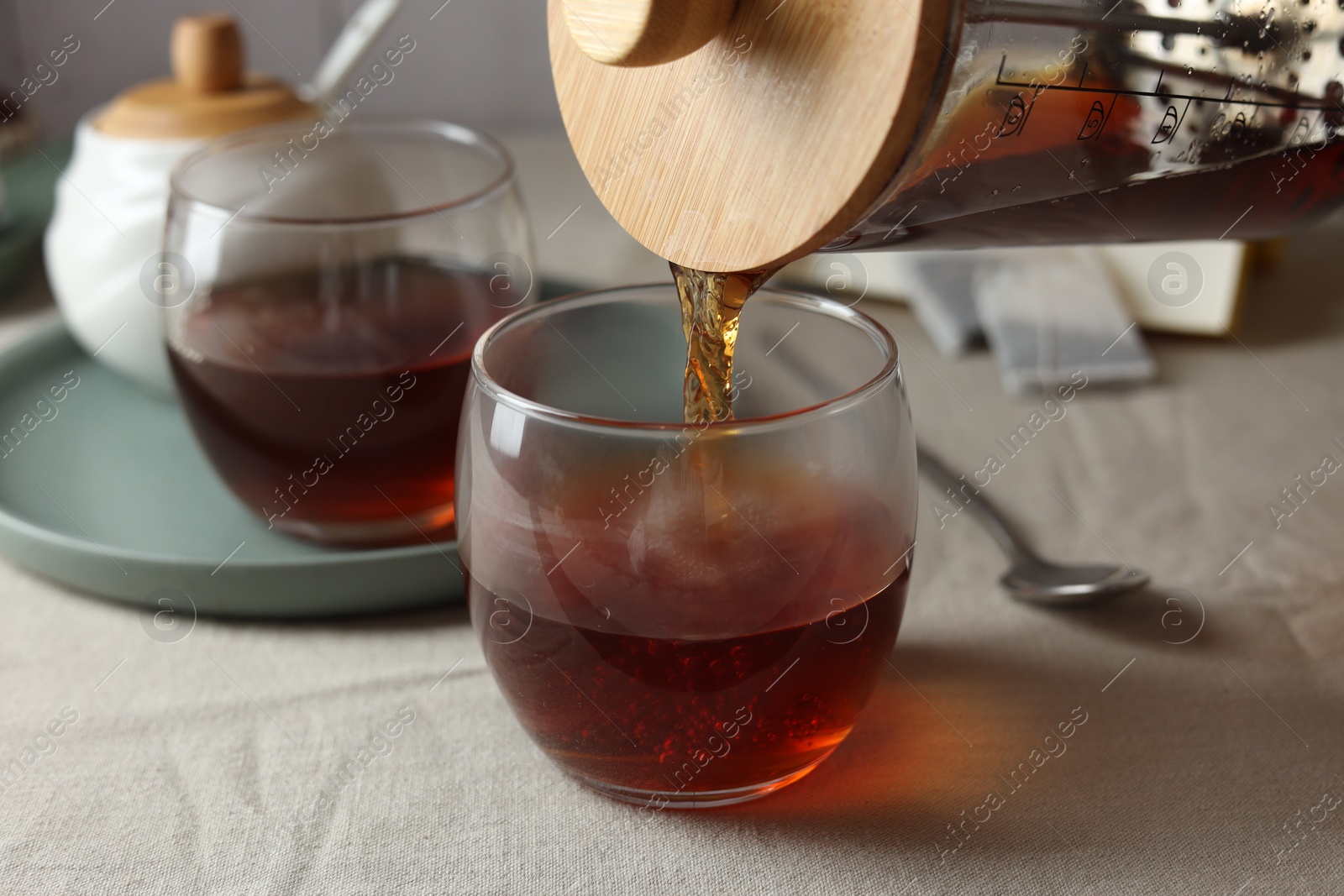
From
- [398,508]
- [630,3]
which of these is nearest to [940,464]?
[398,508]

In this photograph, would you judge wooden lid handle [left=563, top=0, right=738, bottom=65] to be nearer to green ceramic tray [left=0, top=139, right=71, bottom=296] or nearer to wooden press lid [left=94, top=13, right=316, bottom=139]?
wooden press lid [left=94, top=13, right=316, bottom=139]

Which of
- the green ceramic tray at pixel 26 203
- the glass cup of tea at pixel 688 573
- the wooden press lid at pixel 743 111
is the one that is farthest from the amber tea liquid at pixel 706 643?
the green ceramic tray at pixel 26 203

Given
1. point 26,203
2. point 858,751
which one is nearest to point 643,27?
point 858,751

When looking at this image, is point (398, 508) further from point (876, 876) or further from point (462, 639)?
point (876, 876)

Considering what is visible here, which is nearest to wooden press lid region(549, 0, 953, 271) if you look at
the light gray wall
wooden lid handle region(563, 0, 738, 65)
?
wooden lid handle region(563, 0, 738, 65)

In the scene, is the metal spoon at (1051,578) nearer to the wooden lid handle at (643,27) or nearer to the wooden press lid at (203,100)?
the wooden lid handle at (643,27)

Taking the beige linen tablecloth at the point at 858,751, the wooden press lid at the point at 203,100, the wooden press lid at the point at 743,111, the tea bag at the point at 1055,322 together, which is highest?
the wooden press lid at the point at 743,111

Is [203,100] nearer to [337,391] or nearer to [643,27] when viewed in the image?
[337,391]
